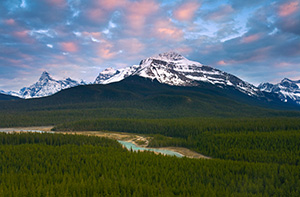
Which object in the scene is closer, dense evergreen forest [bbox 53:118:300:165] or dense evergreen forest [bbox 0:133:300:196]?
dense evergreen forest [bbox 0:133:300:196]

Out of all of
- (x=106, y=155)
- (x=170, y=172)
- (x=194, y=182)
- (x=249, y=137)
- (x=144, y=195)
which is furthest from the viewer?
(x=249, y=137)

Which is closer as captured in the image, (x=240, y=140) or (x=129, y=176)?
(x=129, y=176)

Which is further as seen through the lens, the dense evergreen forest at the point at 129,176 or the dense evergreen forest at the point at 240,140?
the dense evergreen forest at the point at 240,140

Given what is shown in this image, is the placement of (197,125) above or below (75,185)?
above

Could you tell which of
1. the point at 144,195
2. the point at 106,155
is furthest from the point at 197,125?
the point at 144,195

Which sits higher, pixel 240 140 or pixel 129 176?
pixel 240 140

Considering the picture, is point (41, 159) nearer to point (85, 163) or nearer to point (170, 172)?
point (85, 163)

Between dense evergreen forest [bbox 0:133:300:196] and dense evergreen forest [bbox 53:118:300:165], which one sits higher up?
dense evergreen forest [bbox 53:118:300:165]

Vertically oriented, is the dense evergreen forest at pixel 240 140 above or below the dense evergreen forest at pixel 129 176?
above
